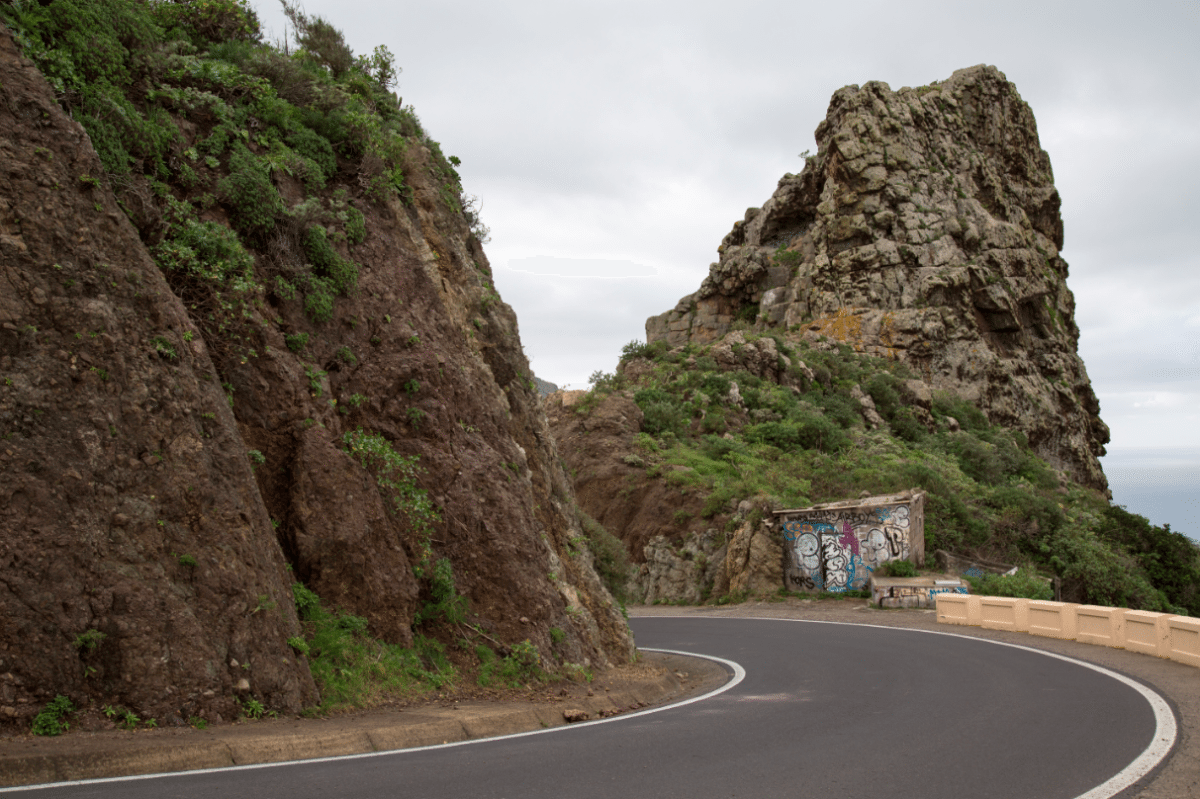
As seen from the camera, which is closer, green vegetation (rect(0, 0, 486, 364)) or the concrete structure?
green vegetation (rect(0, 0, 486, 364))

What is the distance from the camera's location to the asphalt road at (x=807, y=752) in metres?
5.93

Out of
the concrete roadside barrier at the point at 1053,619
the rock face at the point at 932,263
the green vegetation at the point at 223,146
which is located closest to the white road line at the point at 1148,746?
the concrete roadside barrier at the point at 1053,619

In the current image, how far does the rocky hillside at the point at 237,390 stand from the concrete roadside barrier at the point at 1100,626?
27.0 feet

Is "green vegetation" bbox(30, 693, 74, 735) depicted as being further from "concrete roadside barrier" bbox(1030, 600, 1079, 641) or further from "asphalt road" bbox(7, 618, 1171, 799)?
"concrete roadside barrier" bbox(1030, 600, 1079, 641)

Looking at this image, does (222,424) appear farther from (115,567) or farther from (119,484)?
(115,567)

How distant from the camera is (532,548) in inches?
476

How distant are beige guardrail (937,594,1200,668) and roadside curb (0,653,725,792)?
8.34 m

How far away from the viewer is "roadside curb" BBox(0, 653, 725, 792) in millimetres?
5953

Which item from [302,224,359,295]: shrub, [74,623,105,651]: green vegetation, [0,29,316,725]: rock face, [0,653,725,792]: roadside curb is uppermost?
[302,224,359,295]: shrub

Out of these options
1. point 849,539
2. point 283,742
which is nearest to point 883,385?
point 849,539

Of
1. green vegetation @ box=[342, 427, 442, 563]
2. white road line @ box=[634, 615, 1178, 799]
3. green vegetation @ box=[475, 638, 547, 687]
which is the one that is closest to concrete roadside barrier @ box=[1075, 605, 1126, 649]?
white road line @ box=[634, 615, 1178, 799]

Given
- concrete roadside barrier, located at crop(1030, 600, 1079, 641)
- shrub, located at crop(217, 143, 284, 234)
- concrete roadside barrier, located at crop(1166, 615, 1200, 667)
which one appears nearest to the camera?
shrub, located at crop(217, 143, 284, 234)

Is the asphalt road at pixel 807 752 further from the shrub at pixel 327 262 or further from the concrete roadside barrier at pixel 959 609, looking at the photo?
the shrub at pixel 327 262

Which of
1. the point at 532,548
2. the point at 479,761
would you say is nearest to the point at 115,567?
the point at 479,761
